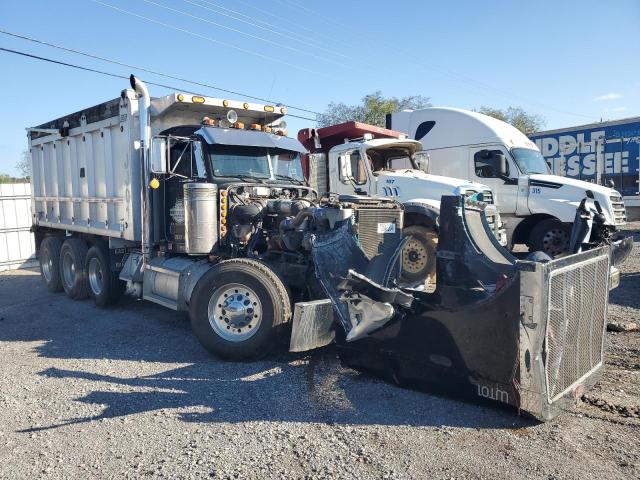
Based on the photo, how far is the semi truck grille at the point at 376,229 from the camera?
5758 mm

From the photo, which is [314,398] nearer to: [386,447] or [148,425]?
[386,447]

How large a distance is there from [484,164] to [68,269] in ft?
29.2

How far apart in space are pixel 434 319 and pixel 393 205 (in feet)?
7.32

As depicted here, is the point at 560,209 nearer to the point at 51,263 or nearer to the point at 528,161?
the point at 528,161

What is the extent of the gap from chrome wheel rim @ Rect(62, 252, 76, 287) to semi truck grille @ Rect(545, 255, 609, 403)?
8.45 metres

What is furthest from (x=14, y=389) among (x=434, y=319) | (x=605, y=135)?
(x=605, y=135)

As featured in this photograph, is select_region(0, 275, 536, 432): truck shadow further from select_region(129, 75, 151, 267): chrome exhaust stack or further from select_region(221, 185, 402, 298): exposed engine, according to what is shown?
select_region(129, 75, 151, 267): chrome exhaust stack

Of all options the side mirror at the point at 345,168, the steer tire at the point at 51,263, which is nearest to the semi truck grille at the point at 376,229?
the side mirror at the point at 345,168

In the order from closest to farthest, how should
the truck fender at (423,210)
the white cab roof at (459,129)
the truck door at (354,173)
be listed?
1. the truck fender at (423,210)
2. the truck door at (354,173)
3. the white cab roof at (459,129)

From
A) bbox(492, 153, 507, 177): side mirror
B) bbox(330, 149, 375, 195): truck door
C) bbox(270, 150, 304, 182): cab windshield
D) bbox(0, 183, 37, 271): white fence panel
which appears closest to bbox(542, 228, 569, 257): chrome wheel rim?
bbox(492, 153, 507, 177): side mirror

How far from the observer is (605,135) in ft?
68.1

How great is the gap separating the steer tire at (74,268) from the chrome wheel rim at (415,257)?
560cm

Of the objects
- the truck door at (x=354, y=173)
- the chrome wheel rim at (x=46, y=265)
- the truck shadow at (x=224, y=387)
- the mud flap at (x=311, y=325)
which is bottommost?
the truck shadow at (x=224, y=387)

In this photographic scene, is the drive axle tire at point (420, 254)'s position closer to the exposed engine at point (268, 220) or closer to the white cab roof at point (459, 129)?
the exposed engine at point (268, 220)
